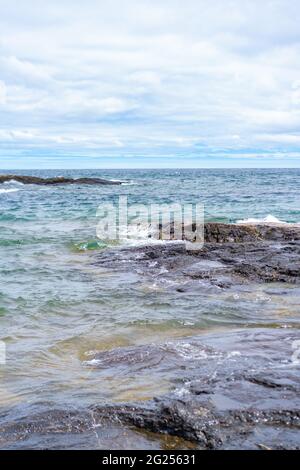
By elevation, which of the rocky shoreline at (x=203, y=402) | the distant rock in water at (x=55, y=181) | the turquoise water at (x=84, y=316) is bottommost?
the turquoise water at (x=84, y=316)

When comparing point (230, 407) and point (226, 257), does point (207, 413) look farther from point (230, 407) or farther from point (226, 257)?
point (226, 257)

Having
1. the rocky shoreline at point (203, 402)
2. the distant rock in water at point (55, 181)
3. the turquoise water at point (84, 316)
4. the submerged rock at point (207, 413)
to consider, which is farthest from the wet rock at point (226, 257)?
the distant rock in water at point (55, 181)

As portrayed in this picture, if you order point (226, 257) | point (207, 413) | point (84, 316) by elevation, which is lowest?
point (84, 316)

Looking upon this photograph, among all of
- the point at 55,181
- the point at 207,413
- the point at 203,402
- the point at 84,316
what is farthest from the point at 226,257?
the point at 55,181

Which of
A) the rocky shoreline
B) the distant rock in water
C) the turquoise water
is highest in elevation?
the distant rock in water

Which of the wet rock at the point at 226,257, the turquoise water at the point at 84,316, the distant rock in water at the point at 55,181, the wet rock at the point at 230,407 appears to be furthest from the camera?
the distant rock in water at the point at 55,181

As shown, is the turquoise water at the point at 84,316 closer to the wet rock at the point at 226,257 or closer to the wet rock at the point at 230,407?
the wet rock at the point at 230,407

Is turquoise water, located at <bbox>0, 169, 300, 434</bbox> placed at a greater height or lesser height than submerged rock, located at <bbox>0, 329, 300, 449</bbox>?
lesser

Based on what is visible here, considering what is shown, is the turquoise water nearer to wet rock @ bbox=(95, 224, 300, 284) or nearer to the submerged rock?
the submerged rock

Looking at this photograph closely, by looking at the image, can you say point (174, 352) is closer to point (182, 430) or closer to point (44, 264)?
point (182, 430)

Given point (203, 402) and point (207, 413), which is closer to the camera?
point (207, 413)

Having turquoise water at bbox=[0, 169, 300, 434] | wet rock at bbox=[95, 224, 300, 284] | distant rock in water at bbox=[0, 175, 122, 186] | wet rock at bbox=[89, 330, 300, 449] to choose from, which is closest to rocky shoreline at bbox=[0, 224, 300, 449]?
wet rock at bbox=[89, 330, 300, 449]

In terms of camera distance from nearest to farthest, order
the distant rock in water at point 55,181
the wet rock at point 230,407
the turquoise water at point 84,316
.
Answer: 1. the wet rock at point 230,407
2. the turquoise water at point 84,316
3. the distant rock in water at point 55,181
